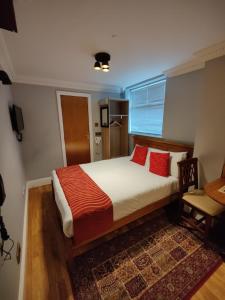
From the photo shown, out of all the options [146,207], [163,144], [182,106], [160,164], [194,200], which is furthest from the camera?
[163,144]

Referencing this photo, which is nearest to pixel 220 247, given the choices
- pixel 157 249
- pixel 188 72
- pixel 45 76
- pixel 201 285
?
pixel 201 285

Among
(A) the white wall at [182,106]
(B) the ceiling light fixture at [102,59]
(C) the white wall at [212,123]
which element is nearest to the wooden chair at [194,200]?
(C) the white wall at [212,123]

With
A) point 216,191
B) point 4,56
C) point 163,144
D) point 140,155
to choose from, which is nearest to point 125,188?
point 216,191

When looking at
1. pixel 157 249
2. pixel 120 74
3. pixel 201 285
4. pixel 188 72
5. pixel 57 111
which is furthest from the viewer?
pixel 57 111

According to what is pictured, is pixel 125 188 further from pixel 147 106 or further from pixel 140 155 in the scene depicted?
pixel 147 106

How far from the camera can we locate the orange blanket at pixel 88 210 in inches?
57.1

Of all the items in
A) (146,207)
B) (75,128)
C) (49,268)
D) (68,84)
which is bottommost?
(49,268)

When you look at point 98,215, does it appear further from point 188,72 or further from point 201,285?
point 188,72

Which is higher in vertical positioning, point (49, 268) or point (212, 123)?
point (212, 123)

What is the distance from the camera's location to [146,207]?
6.45 ft

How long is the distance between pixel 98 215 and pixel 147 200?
744 mm

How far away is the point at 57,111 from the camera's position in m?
3.28

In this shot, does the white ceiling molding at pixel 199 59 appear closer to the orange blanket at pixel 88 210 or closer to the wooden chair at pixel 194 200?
the wooden chair at pixel 194 200

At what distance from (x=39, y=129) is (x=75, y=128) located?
2.72ft
